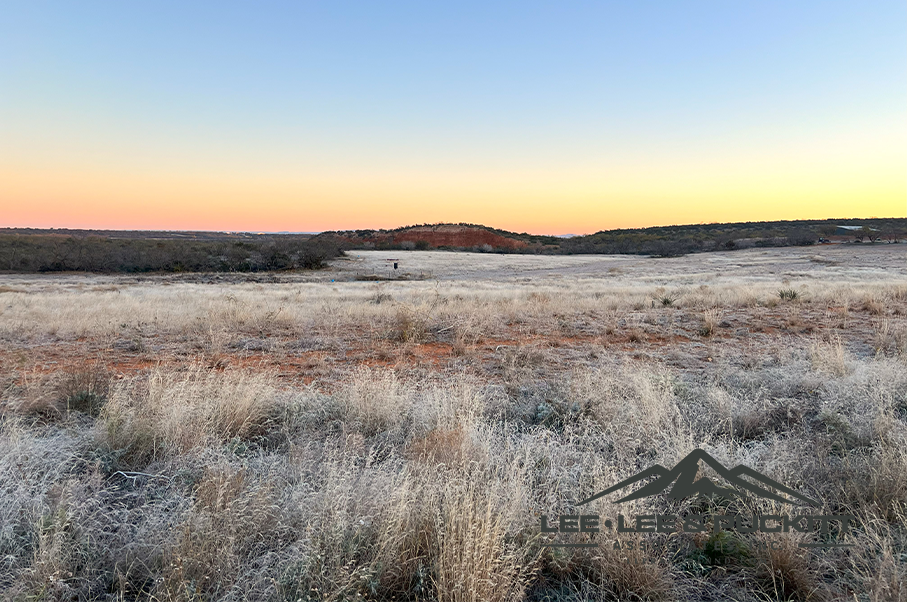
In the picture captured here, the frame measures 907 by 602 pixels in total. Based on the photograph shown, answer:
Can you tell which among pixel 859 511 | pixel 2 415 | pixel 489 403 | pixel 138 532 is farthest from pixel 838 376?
pixel 2 415

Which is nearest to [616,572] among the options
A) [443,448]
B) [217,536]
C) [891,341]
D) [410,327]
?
[443,448]

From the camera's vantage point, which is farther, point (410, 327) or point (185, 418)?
point (410, 327)

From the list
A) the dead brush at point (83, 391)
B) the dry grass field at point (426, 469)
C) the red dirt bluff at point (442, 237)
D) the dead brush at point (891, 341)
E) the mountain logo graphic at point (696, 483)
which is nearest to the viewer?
the dry grass field at point (426, 469)

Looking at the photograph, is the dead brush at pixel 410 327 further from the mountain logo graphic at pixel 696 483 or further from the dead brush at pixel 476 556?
the dead brush at pixel 476 556

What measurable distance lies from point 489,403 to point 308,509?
2790 mm

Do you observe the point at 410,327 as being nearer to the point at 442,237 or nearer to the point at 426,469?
the point at 426,469

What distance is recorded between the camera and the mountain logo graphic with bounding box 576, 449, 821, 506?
3.07 metres

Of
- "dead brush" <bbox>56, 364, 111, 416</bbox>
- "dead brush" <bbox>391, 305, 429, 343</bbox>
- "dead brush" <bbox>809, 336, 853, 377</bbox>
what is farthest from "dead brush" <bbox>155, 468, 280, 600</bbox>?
"dead brush" <bbox>809, 336, 853, 377</bbox>

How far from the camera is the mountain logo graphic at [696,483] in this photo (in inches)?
121

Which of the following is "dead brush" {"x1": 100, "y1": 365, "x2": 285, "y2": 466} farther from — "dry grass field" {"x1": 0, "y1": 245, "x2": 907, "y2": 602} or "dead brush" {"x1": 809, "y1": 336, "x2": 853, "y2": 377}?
"dead brush" {"x1": 809, "y1": 336, "x2": 853, "y2": 377}

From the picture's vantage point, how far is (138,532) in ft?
8.57

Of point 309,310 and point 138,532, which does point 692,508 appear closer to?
point 138,532

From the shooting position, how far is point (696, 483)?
132 inches

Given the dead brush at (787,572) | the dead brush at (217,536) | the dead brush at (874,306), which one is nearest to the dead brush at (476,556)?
the dead brush at (217,536)
